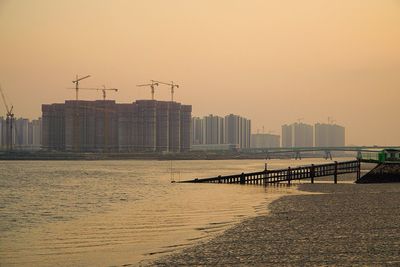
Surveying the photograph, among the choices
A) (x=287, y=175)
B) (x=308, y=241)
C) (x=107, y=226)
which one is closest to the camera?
(x=308, y=241)

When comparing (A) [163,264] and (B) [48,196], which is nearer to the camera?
(A) [163,264]

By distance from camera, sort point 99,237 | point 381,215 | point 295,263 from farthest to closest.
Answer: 1. point 381,215
2. point 99,237
3. point 295,263

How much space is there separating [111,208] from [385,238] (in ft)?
72.5

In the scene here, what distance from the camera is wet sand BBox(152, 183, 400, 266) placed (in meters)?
16.5

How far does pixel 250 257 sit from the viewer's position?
1716 centimetres

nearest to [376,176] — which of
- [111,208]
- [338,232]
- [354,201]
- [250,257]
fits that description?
[354,201]

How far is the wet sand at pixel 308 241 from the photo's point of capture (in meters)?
16.5

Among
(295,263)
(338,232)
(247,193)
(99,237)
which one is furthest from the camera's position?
(247,193)

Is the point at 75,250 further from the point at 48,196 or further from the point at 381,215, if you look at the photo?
the point at 48,196

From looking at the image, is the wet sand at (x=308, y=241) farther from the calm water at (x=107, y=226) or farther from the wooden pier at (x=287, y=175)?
the wooden pier at (x=287, y=175)

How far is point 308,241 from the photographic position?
19.5 meters

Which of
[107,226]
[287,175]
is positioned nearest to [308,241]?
[107,226]

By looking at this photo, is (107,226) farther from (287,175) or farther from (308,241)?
(287,175)

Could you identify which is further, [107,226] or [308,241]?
[107,226]
